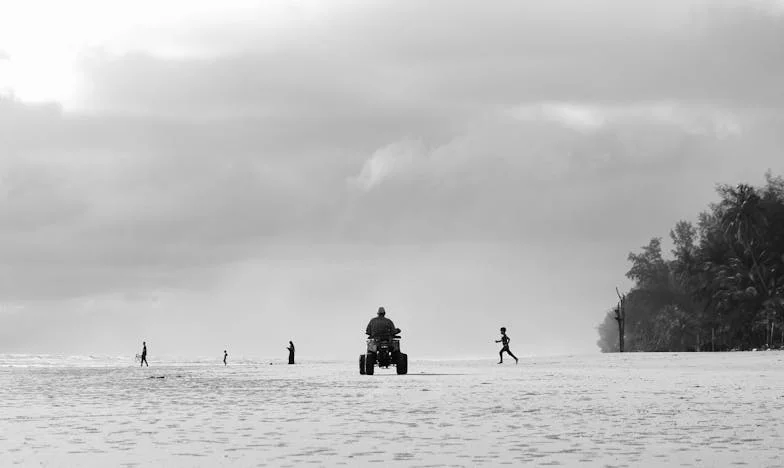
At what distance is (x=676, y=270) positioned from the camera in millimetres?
101875

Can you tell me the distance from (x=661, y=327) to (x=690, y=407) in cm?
9504

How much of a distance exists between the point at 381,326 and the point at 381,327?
5cm

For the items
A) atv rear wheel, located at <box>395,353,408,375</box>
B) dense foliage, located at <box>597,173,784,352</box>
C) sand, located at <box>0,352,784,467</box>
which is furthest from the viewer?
dense foliage, located at <box>597,173,784,352</box>

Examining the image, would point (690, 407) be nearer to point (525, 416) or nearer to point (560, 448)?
point (525, 416)

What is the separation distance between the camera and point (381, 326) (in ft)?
134

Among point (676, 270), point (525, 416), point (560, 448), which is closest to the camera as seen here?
point (560, 448)

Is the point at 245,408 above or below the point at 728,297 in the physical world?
below

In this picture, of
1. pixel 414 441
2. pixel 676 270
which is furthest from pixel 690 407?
pixel 676 270

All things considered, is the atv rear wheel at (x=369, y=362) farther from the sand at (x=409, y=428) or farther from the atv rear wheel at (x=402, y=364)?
the sand at (x=409, y=428)

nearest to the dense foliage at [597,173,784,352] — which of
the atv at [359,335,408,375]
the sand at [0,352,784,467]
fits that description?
the atv at [359,335,408,375]

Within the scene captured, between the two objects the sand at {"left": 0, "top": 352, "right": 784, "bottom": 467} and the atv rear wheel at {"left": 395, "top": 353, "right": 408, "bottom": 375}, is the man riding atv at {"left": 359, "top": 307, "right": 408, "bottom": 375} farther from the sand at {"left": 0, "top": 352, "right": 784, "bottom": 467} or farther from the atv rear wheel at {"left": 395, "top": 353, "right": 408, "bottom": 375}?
the sand at {"left": 0, "top": 352, "right": 784, "bottom": 467}

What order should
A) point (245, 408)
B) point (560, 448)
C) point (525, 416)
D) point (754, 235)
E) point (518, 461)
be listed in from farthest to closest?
point (754, 235) → point (245, 408) → point (525, 416) → point (560, 448) → point (518, 461)

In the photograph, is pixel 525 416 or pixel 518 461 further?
pixel 525 416

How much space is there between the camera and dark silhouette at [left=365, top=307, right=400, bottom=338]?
40.8m
